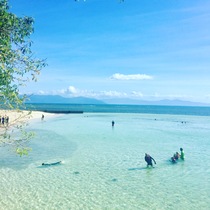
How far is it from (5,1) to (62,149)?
23.8m

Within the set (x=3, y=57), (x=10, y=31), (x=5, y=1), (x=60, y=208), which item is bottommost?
(x=60, y=208)

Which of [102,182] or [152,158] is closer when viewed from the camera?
[102,182]

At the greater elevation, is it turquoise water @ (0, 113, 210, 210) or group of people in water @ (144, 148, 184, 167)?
group of people in water @ (144, 148, 184, 167)

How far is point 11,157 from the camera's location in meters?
26.0

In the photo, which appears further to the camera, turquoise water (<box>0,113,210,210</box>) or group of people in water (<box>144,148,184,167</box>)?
group of people in water (<box>144,148,184,167</box>)

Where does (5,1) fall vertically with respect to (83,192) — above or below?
above

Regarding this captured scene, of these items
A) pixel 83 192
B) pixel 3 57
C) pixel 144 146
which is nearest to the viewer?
pixel 3 57

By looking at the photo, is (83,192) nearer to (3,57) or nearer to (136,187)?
(136,187)

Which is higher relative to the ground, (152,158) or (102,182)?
(152,158)

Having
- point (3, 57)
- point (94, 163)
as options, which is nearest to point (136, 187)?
point (94, 163)

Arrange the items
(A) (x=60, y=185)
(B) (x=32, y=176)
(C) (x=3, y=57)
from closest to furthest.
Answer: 1. (C) (x=3, y=57)
2. (A) (x=60, y=185)
3. (B) (x=32, y=176)

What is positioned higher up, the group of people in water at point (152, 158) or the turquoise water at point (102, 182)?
the group of people in water at point (152, 158)

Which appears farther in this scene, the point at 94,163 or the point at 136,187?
the point at 94,163

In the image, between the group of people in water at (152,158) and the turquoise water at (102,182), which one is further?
the group of people in water at (152,158)
